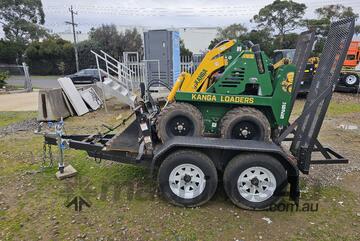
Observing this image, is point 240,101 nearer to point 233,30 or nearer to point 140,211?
point 140,211

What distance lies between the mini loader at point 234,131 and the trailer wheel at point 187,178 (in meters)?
0.01

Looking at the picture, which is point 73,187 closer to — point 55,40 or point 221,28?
point 55,40

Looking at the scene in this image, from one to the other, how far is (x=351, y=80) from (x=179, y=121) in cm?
1344

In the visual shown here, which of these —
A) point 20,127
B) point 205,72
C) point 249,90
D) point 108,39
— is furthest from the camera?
point 108,39

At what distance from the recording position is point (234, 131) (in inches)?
173

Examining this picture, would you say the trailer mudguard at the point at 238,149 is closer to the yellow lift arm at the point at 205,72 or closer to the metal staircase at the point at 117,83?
the yellow lift arm at the point at 205,72

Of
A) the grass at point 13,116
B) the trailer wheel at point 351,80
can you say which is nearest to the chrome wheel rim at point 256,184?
the grass at point 13,116

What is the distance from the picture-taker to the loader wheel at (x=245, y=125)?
4289 mm

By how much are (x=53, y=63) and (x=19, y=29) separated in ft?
49.8

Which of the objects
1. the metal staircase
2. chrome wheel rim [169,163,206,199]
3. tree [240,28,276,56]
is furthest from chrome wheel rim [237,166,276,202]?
tree [240,28,276,56]

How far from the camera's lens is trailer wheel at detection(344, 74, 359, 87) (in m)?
14.4

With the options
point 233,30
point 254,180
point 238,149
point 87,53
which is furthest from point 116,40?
point 254,180

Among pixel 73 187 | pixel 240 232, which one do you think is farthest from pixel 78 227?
pixel 240 232

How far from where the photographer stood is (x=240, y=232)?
325cm
